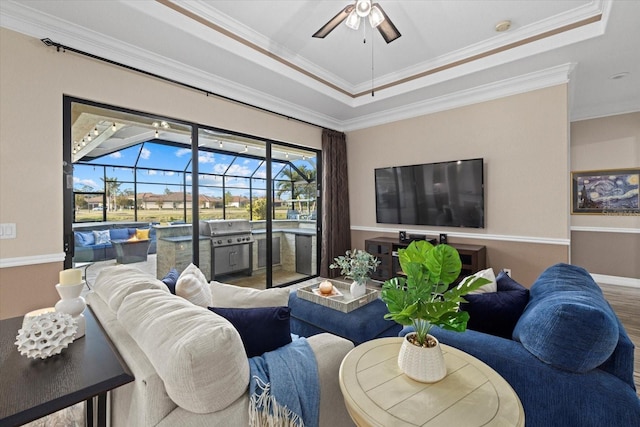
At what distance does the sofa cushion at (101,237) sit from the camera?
284 cm

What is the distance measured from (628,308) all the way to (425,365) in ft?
13.6

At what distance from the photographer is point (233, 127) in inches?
148

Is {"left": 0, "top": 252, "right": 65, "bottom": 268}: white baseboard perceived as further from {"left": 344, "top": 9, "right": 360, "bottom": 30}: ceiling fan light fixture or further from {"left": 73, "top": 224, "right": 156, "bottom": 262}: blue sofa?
{"left": 344, "top": 9, "right": 360, "bottom": 30}: ceiling fan light fixture

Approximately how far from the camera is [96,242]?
9.31ft

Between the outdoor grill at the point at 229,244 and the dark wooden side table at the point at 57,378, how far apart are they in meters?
2.52

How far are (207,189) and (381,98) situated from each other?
272cm

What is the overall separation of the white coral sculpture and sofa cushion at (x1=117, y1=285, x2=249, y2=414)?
27 cm

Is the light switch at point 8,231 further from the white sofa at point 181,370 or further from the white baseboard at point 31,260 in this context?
the white sofa at point 181,370

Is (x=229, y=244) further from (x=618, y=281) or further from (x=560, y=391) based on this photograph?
(x=618, y=281)

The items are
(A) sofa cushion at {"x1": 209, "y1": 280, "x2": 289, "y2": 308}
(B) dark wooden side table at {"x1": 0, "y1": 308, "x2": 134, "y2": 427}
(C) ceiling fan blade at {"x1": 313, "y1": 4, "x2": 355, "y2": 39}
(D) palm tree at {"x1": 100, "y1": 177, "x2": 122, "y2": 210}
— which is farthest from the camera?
(D) palm tree at {"x1": 100, "y1": 177, "x2": 122, "y2": 210}

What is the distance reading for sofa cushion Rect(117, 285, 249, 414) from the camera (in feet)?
3.07

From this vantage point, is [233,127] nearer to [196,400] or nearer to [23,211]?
[23,211]

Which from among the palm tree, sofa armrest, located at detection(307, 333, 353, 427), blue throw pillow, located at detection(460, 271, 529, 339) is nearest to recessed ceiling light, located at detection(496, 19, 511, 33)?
blue throw pillow, located at detection(460, 271, 529, 339)

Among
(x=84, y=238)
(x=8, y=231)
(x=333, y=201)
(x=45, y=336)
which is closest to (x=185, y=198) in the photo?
(x=84, y=238)
